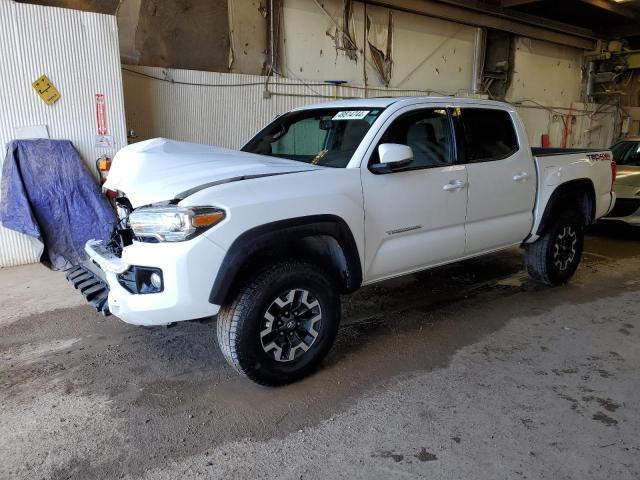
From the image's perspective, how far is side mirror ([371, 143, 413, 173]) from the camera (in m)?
3.29

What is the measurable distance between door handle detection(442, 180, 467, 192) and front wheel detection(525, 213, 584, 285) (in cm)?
154

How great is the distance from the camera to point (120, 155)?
11.8 ft

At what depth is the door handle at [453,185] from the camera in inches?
152

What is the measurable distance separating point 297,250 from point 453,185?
1.47m

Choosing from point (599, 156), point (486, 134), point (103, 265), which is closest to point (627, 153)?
point (599, 156)

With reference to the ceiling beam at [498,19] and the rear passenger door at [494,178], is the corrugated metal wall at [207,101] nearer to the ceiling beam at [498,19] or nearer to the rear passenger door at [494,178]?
the ceiling beam at [498,19]

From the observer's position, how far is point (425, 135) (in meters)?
3.94

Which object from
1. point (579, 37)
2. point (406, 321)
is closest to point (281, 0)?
point (406, 321)

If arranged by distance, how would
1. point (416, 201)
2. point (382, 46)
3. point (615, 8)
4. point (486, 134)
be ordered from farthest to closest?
point (615, 8)
point (382, 46)
point (486, 134)
point (416, 201)

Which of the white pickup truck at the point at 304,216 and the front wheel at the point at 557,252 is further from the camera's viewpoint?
the front wheel at the point at 557,252

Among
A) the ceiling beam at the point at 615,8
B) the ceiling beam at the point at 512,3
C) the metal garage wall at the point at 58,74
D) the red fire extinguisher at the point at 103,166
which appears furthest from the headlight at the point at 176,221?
the ceiling beam at the point at 615,8

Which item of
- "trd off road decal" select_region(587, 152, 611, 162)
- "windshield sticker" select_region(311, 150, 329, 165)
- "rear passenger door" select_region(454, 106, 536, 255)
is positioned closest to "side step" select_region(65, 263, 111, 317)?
"windshield sticker" select_region(311, 150, 329, 165)

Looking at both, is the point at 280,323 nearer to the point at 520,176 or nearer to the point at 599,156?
the point at 520,176

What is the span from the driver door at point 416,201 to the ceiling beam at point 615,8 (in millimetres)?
10070
